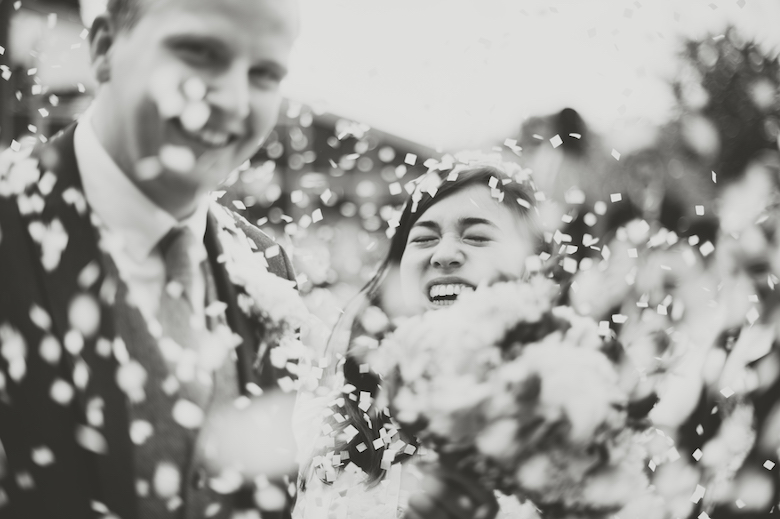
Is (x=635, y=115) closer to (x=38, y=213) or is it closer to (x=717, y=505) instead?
(x=717, y=505)

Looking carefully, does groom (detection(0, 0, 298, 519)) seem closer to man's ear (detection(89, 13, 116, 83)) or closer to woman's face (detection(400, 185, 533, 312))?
man's ear (detection(89, 13, 116, 83))

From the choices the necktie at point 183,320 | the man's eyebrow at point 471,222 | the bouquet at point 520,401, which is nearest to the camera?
the bouquet at point 520,401

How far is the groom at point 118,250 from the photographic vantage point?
0.74m

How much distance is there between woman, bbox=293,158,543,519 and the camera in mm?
906

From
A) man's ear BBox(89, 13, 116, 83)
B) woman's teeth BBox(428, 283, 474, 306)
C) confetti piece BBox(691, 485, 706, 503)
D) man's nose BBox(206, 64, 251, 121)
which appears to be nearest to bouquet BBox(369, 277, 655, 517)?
woman's teeth BBox(428, 283, 474, 306)

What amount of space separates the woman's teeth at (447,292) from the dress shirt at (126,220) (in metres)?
0.38

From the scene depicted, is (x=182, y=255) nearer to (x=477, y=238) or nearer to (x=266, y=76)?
(x=266, y=76)

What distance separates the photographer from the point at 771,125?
0.96m

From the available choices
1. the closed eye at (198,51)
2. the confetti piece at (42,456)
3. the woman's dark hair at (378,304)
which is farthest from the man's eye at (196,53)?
the confetti piece at (42,456)

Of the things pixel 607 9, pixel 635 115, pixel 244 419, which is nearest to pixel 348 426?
pixel 244 419

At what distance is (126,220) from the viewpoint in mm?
779

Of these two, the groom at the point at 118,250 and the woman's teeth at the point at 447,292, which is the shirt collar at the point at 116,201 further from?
the woman's teeth at the point at 447,292

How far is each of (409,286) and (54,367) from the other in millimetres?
515

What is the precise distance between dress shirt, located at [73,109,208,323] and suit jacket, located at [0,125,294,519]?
2 centimetres
